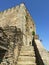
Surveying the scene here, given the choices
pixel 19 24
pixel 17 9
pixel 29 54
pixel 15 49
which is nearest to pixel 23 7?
pixel 17 9

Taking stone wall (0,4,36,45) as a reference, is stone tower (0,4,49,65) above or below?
below

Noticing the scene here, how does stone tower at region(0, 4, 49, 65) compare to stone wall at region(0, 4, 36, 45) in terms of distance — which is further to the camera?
stone wall at region(0, 4, 36, 45)

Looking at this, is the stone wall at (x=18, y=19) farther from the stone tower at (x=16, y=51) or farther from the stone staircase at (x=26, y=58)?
the stone staircase at (x=26, y=58)

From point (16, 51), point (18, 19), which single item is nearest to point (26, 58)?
point (16, 51)

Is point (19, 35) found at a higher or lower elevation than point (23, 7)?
lower

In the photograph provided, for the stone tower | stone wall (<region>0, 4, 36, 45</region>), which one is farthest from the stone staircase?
stone wall (<region>0, 4, 36, 45</region>)

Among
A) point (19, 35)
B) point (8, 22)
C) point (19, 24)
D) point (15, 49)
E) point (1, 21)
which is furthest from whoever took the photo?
point (1, 21)

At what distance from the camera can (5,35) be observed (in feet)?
24.8

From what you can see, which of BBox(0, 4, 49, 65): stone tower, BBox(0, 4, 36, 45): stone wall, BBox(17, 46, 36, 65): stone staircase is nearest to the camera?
BBox(0, 4, 49, 65): stone tower

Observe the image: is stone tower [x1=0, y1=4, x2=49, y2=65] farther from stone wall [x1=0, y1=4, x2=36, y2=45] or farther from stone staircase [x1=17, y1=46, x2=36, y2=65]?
stone wall [x1=0, y1=4, x2=36, y2=45]

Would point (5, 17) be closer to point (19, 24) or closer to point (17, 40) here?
point (19, 24)

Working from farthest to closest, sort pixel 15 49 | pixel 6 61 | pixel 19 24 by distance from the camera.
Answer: pixel 19 24 → pixel 15 49 → pixel 6 61

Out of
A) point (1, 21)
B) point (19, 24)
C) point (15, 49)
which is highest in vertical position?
point (1, 21)

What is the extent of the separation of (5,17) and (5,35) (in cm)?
1156
